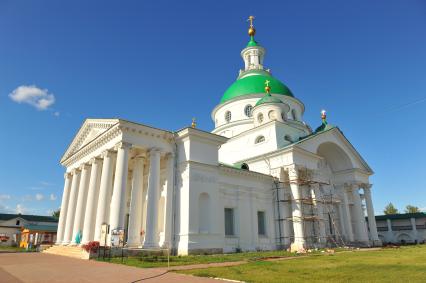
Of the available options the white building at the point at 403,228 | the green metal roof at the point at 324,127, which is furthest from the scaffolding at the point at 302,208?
the white building at the point at 403,228

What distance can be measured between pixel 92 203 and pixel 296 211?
1688 cm

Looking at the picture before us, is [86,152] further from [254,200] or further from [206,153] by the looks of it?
[254,200]

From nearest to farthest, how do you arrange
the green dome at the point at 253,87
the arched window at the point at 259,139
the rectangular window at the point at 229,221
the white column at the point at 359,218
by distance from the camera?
the rectangular window at the point at 229,221
the arched window at the point at 259,139
the white column at the point at 359,218
the green dome at the point at 253,87

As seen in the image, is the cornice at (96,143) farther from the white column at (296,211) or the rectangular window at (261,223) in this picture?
the white column at (296,211)

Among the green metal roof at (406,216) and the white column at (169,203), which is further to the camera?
the green metal roof at (406,216)

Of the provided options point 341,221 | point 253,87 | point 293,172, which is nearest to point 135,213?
point 293,172

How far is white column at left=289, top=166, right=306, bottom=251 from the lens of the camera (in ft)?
82.8

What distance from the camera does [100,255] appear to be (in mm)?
16875

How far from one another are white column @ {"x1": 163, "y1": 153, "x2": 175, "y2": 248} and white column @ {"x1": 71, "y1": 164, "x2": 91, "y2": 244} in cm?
772

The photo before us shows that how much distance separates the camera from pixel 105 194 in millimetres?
20312

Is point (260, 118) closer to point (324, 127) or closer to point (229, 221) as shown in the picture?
point (324, 127)

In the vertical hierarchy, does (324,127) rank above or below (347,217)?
above

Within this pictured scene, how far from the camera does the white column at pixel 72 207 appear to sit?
2516 cm

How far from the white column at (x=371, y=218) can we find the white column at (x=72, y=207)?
32.2 meters
